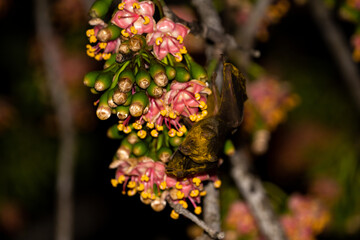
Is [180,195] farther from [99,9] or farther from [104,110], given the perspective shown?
[99,9]

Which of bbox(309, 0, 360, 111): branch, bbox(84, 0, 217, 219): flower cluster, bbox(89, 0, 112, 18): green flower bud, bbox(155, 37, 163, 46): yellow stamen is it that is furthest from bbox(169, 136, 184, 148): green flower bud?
bbox(309, 0, 360, 111): branch

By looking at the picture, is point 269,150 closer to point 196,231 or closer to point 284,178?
point 284,178

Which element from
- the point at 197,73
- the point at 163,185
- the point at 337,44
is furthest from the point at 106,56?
the point at 337,44

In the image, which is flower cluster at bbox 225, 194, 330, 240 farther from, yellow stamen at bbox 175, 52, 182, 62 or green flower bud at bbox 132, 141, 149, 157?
yellow stamen at bbox 175, 52, 182, 62

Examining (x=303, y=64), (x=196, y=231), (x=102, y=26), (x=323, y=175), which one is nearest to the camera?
(x=102, y=26)

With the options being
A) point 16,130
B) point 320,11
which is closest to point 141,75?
point 320,11
